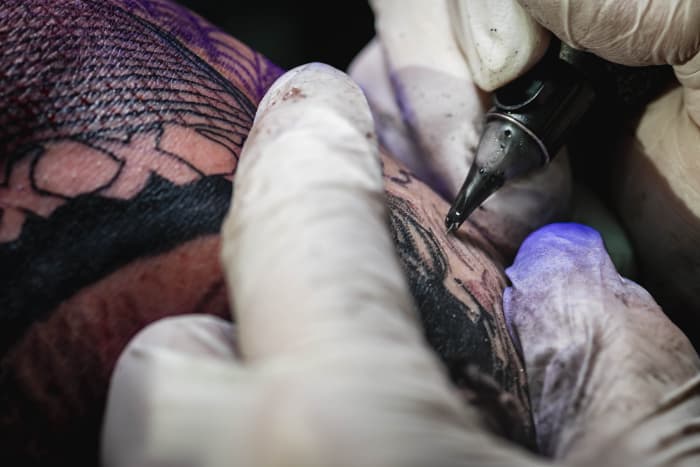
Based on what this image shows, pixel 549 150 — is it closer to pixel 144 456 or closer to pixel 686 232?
pixel 686 232

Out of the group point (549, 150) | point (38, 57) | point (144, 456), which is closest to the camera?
point (144, 456)

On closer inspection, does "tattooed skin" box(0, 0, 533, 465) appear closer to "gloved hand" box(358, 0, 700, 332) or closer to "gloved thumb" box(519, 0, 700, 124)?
"gloved hand" box(358, 0, 700, 332)

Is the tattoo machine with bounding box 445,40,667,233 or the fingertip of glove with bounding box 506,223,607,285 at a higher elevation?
the tattoo machine with bounding box 445,40,667,233

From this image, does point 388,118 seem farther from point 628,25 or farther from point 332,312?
point 332,312

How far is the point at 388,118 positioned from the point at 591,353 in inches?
30.3

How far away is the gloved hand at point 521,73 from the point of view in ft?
3.88

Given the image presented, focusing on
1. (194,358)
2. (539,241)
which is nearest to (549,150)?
(539,241)

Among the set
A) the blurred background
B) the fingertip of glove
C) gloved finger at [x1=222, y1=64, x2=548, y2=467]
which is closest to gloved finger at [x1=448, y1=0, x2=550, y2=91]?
the fingertip of glove

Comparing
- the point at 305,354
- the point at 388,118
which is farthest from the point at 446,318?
the point at 388,118

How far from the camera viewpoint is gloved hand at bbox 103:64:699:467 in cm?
63

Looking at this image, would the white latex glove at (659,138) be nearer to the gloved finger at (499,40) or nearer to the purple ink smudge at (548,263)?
the gloved finger at (499,40)

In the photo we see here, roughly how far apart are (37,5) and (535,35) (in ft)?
2.96

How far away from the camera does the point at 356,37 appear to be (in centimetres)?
239

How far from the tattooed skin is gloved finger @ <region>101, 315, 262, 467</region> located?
0.51 feet
